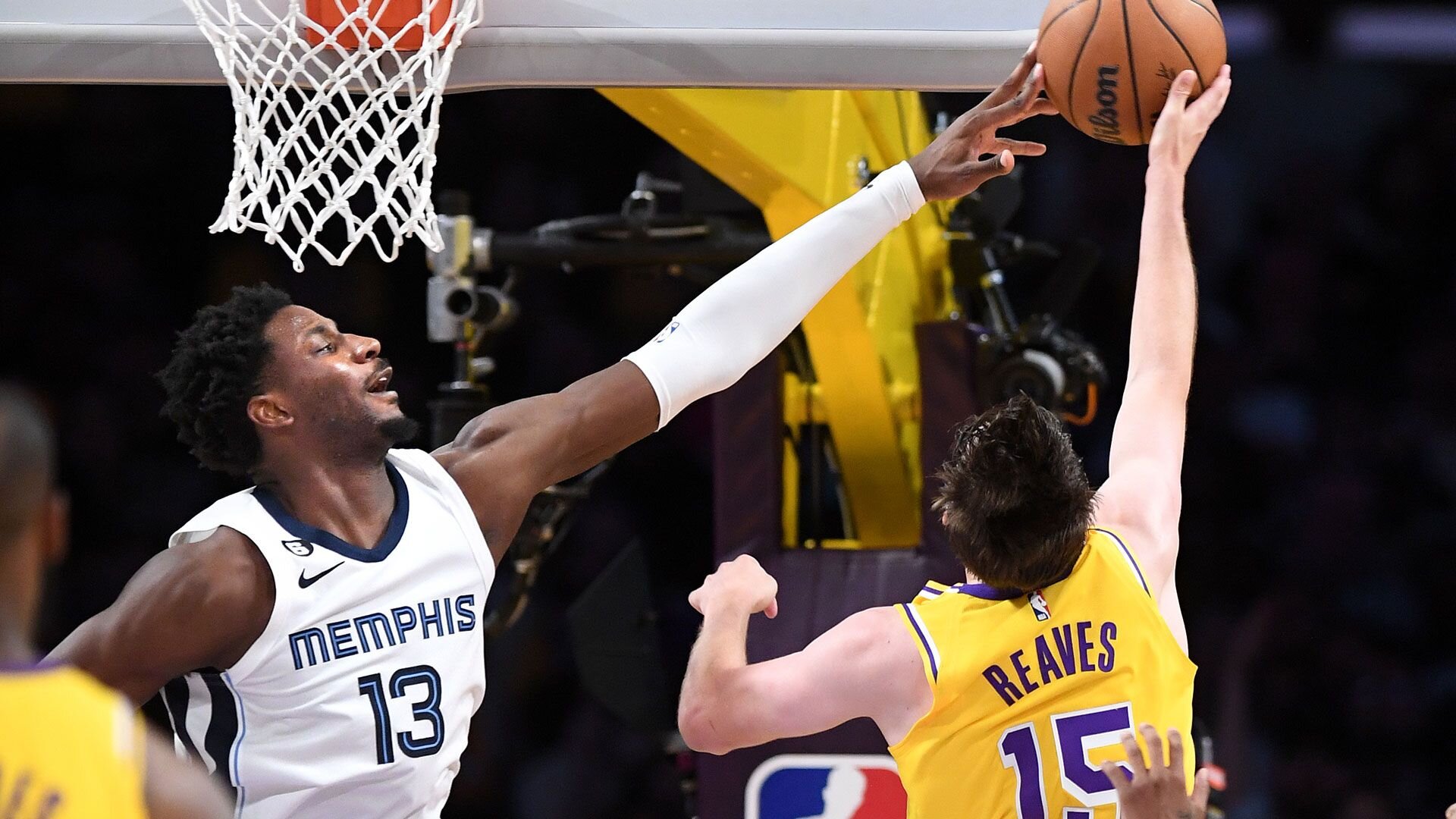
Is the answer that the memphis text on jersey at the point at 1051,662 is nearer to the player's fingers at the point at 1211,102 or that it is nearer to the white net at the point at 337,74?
the player's fingers at the point at 1211,102

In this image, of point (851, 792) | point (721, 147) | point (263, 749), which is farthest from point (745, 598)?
point (851, 792)

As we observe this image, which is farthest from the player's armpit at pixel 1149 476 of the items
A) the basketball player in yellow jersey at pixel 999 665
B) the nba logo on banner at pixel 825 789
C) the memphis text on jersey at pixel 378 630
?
the nba logo on banner at pixel 825 789

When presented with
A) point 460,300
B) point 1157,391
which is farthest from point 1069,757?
point 460,300

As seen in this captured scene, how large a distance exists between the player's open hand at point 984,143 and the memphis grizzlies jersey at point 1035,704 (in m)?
0.95

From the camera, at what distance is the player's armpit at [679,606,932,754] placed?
2270 millimetres

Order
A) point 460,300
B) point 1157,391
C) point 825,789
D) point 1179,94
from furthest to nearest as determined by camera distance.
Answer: point 460,300 → point 825,789 → point 1179,94 → point 1157,391

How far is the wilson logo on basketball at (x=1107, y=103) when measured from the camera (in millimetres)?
2777

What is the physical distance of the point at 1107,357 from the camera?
6746 millimetres

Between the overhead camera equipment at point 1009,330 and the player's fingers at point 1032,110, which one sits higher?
the player's fingers at point 1032,110

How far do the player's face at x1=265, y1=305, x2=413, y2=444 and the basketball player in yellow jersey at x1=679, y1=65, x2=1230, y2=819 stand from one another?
77cm

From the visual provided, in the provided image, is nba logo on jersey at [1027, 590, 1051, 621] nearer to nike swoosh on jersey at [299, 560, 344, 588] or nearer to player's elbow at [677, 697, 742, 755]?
player's elbow at [677, 697, 742, 755]

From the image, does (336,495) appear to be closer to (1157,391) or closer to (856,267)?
(1157,391)

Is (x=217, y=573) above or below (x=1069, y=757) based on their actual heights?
above

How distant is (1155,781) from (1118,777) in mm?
47
